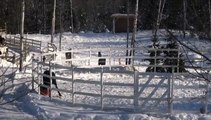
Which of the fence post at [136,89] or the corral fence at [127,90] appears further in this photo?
the fence post at [136,89]

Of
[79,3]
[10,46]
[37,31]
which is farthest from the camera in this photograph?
[79,3]

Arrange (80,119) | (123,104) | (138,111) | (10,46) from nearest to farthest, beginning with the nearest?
(80,119) < (138,111) < (123,104) < (10,46)

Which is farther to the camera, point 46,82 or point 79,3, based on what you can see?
point 79,3

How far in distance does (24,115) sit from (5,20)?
1813 inches

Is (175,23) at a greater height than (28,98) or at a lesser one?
greater

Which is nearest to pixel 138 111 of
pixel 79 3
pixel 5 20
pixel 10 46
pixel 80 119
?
pixel 80 119

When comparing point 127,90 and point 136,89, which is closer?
point 136,89

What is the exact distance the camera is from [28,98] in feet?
49.9

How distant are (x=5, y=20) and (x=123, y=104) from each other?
150ft

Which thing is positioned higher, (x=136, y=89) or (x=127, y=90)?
(x=136, y=89)

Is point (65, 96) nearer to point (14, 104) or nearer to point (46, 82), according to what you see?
point (46, 82)

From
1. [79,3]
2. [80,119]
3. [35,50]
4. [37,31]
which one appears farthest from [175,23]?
[79,3]

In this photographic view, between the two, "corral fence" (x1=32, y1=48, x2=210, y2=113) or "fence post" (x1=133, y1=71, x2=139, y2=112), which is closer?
"corral fence" (x1=32, y1=48, x2=210, y2=113)

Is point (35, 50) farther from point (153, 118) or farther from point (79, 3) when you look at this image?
point (79, 3)
